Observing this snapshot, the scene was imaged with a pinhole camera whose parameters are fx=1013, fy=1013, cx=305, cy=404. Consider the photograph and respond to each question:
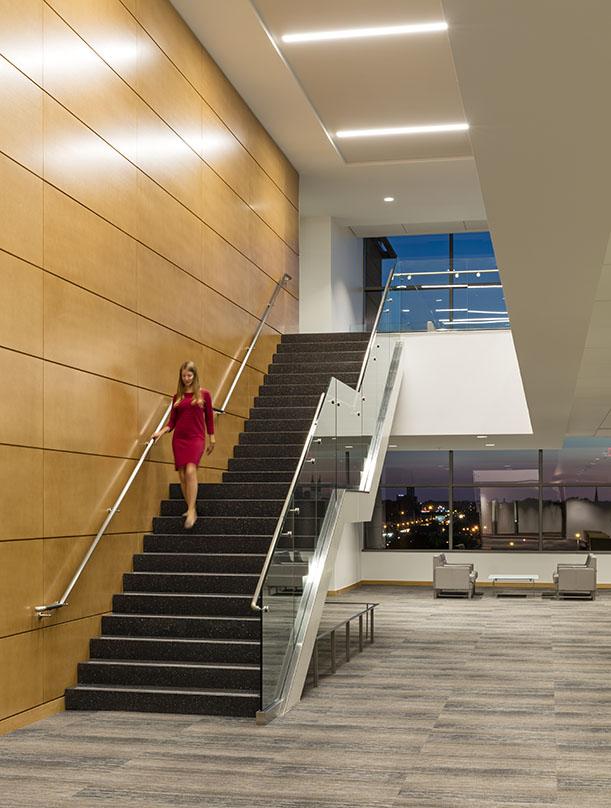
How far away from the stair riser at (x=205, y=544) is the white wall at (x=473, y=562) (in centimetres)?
1410

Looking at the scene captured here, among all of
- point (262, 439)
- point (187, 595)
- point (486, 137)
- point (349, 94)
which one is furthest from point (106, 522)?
point (349, 94)

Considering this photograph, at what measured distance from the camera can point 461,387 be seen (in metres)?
18.1

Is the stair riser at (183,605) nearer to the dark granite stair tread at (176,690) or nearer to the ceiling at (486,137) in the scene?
the dark granite stair tread at (176,690)

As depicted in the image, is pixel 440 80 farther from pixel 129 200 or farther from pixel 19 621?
pixel 19 621

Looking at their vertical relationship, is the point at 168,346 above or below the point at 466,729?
above

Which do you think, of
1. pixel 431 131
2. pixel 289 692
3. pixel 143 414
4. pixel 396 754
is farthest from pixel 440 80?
pixel 396 754

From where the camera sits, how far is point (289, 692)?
818 cm

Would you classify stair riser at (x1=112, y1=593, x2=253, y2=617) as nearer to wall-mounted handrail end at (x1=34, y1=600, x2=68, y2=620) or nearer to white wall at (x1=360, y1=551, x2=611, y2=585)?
wall-mounted handrail end at (x1=34, y1=600, x2=68, y2=620)

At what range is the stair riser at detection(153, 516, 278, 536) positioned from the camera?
10.3 metres

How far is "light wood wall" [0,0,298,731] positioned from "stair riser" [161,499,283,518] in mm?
232

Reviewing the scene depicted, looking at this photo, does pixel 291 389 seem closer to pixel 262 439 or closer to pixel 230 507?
pixel 262 439

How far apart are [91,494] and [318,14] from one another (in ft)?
20.3

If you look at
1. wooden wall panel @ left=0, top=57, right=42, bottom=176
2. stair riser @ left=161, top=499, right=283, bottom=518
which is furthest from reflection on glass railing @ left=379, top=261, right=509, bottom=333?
wooden wall panel @ left=0, top=57, right=42, bottom=176

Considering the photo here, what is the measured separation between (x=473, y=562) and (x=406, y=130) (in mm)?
11706
